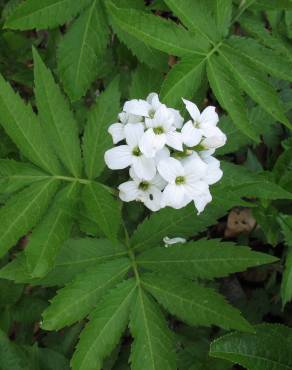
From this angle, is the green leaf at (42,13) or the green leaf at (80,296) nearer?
the green leaf at (80,296)

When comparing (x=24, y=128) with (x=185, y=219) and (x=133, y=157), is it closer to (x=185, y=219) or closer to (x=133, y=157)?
(x=133, y=157)

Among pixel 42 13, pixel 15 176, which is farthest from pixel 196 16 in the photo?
pixel 15 176

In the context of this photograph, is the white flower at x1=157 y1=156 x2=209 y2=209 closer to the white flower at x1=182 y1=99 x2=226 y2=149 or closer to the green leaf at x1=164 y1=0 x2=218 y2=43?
the white flower at x1=182 y1=99 x2=226 y2=149

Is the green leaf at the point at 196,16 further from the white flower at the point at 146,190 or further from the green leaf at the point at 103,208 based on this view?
the green leaf at the point at 103,208

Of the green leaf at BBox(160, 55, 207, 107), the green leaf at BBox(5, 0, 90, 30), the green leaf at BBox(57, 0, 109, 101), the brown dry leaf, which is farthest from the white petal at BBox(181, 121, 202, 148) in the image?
the brown dry leaf

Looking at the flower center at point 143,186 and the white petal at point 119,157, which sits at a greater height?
the white petal at point 119,157

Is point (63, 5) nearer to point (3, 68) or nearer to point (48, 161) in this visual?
point (48, 161)

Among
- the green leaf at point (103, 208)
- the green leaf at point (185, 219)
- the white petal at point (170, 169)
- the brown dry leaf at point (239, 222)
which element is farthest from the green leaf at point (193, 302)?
the brown dry leaf at point (239, 222)
